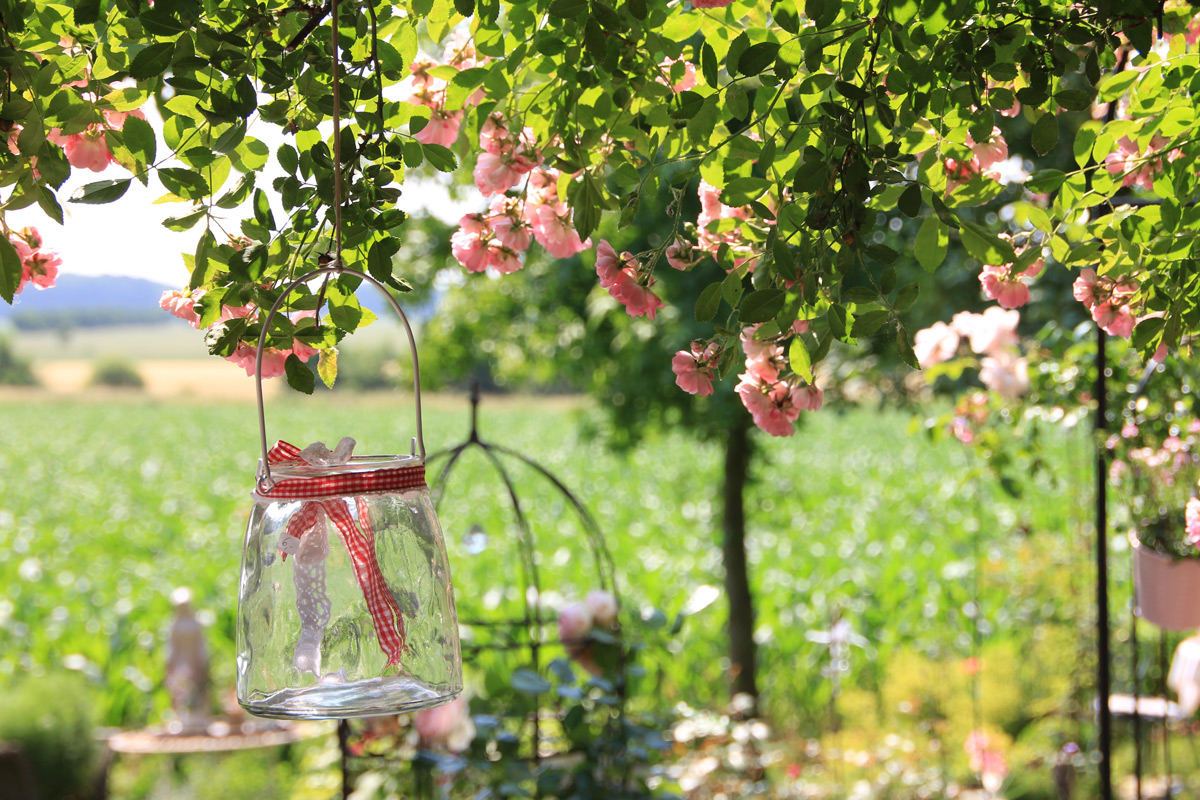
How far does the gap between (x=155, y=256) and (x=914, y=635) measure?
571 centimetres

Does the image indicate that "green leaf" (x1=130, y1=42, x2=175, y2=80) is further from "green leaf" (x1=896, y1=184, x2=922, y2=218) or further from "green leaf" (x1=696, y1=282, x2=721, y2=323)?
"green leaf" (x1=896, y1=184, x2=922, y2=218)

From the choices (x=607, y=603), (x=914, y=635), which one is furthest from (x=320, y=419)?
(x=607, y=603)

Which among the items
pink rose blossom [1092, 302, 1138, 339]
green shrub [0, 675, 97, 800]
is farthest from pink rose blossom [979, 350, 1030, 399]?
green shrub [0, 675, 97, 800]

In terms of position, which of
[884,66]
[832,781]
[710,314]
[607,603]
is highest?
[884,66]

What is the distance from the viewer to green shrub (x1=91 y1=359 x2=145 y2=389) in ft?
148

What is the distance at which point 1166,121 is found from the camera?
915 millimetres

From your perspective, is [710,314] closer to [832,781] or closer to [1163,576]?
[1163,576]

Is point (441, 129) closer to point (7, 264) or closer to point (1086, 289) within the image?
point (7, 264)

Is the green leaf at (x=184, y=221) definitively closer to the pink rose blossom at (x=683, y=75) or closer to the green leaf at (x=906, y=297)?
the pink rose blossom at (x=683, y=75)

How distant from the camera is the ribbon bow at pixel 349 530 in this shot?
738 mm

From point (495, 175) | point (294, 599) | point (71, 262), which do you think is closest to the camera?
point (294, 599)

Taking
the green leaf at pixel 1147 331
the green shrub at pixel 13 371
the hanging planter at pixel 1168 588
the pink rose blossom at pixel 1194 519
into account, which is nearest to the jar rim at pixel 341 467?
the green leaf at pixel 1147 331

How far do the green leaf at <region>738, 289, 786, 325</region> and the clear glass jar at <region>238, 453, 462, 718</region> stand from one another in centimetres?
29

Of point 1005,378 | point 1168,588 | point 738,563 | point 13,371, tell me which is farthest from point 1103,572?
point 13,371
